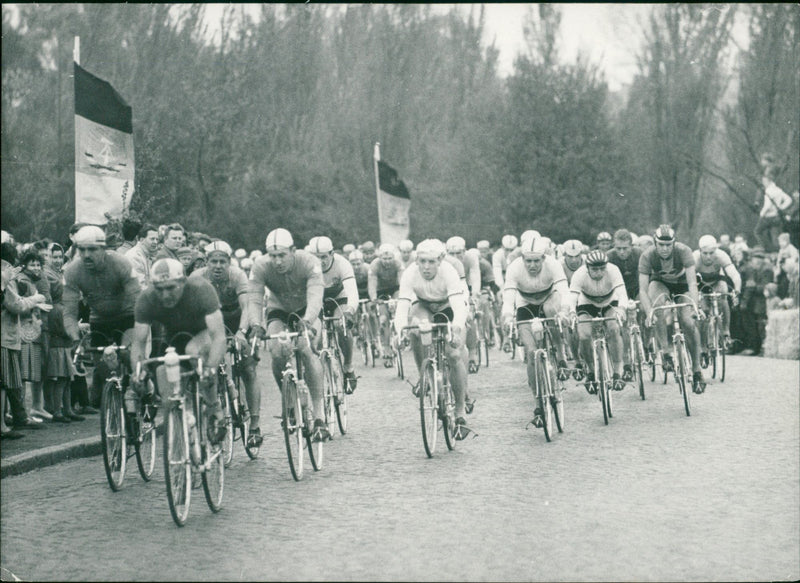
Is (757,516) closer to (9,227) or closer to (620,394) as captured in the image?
(620,394)

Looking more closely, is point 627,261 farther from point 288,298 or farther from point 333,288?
point 288,298

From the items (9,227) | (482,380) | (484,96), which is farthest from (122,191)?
(484,96)

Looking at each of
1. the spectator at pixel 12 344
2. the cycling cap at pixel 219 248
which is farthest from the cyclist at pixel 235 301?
the spectator at pixel 12 344

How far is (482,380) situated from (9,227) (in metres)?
9.71

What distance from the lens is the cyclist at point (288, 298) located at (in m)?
11.1

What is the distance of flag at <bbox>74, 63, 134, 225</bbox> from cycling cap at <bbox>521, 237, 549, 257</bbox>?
4448 mm

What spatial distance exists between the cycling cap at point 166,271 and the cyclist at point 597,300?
6488 millimetres

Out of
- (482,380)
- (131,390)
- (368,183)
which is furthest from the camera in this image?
(368,183)

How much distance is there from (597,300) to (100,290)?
21.2 feet

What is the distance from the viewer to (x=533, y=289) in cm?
1390

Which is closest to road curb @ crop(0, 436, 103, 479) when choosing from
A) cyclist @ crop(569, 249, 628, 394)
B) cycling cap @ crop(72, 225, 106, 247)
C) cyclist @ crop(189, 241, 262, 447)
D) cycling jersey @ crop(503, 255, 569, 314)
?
cyclist @ crop(189, 241, 262, 447)

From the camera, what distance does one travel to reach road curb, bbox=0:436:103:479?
34.7ft

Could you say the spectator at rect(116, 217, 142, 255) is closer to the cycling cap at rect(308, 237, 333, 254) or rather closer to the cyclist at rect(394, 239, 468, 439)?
the cycling cap at rect(308, 237, 333, 254)

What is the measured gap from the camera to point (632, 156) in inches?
1451
